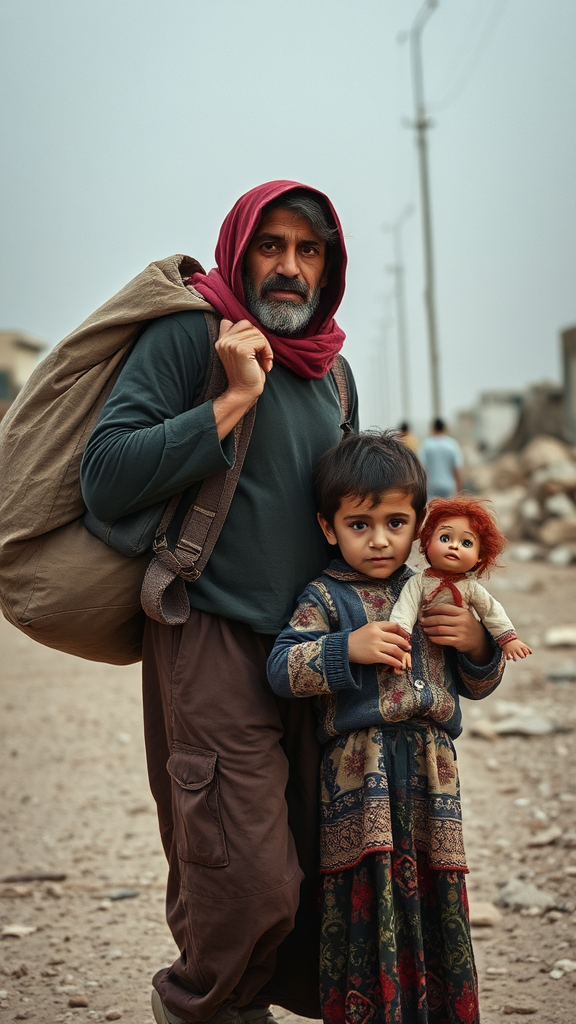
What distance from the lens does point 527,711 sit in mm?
7180

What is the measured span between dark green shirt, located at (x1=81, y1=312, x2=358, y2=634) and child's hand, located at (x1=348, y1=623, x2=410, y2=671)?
25cm

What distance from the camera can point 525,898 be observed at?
4.32 meters

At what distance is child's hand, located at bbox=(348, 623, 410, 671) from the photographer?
2.44m

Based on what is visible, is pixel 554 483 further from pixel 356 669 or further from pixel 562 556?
pixel 356 669

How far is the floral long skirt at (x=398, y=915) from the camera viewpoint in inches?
99.0

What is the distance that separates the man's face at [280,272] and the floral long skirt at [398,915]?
103cm

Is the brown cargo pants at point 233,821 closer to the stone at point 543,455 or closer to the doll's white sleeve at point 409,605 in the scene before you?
the doll's white sleeve at point 409,605

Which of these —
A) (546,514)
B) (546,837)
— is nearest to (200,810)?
(546,837)

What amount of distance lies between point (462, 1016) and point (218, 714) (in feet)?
2.94

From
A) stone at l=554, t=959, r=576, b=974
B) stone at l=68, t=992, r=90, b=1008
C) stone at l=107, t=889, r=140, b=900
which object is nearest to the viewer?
stone at l=68, t=992, r=90, b=1008

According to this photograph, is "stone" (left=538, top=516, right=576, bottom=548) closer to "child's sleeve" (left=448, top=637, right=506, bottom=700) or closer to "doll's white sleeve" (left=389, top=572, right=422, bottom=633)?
"child's sleeve" (left=448, top=637, right=506, bottom=700)

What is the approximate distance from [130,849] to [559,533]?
11168 millimetres

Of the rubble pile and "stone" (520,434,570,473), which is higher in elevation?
"stone" (520,434,570,473)

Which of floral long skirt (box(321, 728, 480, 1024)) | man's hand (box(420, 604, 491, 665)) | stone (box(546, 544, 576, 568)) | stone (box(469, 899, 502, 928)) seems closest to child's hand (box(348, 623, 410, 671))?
man's hand (box(420, 604, 491, 665))
